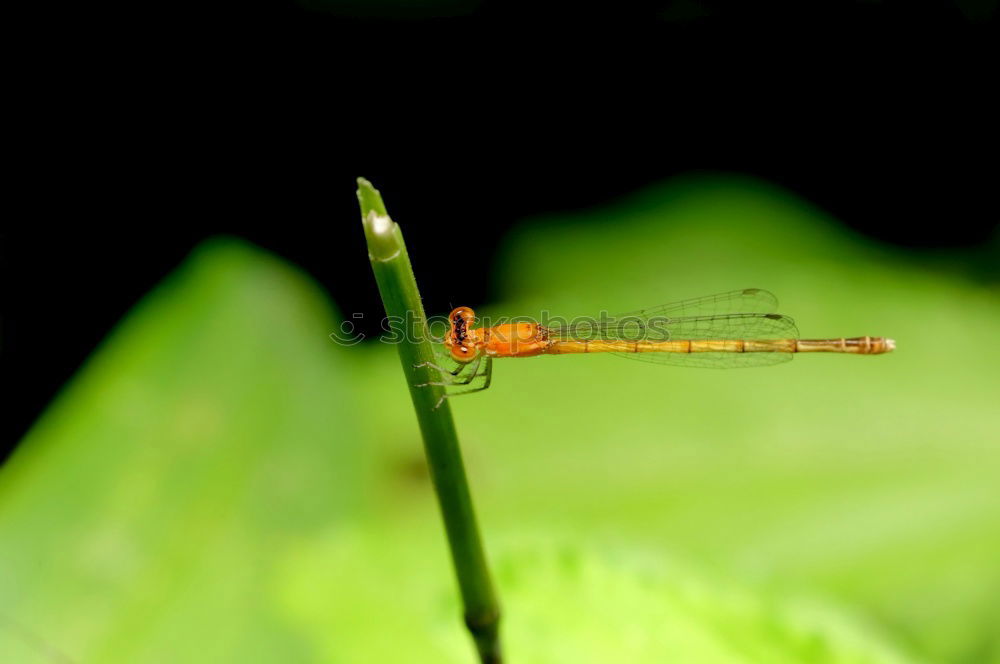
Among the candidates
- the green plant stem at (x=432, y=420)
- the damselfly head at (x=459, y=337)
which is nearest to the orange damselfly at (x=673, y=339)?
the damselfly head at (x=459, y=337)

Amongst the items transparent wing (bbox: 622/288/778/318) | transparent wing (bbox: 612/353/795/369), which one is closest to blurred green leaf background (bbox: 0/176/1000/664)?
transparent wing (bbox: 612/353/795/369)

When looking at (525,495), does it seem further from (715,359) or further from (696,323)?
(696,323)

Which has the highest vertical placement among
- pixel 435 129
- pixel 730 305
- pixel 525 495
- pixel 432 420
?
pixel 432 420

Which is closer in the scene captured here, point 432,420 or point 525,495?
point 432,420

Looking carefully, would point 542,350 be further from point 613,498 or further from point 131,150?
point 131,150

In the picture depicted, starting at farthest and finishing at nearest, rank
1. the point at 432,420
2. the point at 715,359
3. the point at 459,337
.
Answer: the point at 715,359 → the point at 459,337 → the point at 432,420

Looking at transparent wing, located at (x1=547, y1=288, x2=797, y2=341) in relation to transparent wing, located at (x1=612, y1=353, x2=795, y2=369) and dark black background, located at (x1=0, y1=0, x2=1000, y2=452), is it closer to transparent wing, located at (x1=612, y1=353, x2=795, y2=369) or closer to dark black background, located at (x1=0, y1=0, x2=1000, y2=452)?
transparent wing, located at (x1=612, y1=353, x2=795, y2=369)

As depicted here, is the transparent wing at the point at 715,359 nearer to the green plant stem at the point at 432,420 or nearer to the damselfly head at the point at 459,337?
the damselfly head at the point at 459,337

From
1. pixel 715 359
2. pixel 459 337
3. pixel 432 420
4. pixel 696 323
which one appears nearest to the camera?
pixel 432 420

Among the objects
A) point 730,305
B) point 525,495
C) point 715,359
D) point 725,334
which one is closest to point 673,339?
point 715,359
